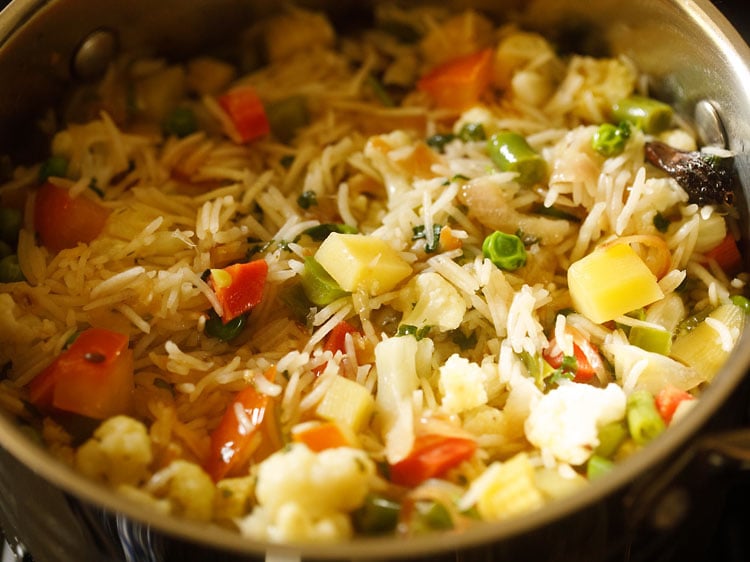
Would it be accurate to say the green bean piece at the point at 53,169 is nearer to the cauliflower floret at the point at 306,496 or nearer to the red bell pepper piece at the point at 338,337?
the red bell pepper piece at the point at 338,337

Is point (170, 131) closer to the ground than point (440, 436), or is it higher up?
higher up

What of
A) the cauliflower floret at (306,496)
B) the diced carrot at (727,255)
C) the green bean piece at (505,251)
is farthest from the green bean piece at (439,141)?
the cauliflower floret at (306,496)

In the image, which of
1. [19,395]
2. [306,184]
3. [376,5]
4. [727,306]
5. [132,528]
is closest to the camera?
[132,528]

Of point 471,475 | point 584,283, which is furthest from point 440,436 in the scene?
point 584,283

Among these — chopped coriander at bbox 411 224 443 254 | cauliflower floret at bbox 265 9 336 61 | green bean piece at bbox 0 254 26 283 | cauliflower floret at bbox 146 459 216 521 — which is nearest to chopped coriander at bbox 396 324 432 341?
chopped coriander at bbox 411 224 443 254

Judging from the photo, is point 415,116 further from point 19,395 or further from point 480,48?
point 19,395

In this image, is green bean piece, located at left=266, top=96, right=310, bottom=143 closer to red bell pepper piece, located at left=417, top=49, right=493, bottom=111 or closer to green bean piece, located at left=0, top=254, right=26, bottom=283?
red bell pepper piece, located at left=417, top=49, right=493, bottom=111
